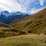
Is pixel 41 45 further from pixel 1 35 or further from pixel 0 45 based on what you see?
pixel 1 35

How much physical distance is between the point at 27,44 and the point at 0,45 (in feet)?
18.7

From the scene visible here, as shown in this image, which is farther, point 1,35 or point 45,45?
point 1,35

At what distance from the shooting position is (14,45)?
3350cm

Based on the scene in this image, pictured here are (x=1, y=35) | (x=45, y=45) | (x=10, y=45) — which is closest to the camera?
(x=10, y=45)

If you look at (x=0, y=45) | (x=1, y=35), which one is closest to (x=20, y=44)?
(x=0, y=45)

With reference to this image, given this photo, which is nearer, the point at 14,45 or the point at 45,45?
the point at 14,45

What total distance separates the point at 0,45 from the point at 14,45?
286 centimetres

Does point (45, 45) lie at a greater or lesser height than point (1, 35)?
lesser

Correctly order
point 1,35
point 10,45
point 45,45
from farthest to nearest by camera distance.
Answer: point 1,35 < point 45,45 < point 10,45

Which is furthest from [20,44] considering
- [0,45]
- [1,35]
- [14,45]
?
[1,35]

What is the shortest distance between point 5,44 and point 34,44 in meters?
6.30

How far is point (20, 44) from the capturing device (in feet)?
112

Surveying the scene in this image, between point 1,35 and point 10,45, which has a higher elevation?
point 1,35

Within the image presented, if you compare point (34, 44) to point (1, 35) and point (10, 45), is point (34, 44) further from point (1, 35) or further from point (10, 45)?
point (1, 35)
